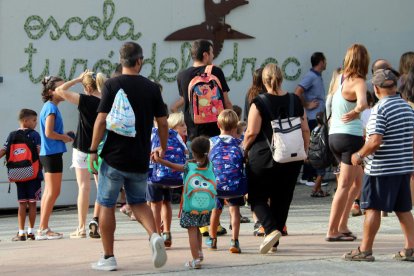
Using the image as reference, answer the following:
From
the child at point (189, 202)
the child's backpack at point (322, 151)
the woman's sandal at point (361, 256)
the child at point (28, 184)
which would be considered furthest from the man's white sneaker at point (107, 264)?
the child's backpack at point (322, 151)

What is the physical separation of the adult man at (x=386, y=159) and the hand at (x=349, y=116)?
95cm

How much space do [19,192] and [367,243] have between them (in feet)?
16.0

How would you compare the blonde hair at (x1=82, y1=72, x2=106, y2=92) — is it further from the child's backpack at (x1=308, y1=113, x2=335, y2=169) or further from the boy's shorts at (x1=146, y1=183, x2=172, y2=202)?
the child's backpack at (x1=308, y1=113, x2=335, y2=169)

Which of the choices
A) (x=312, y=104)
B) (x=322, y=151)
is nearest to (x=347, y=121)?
(x=322, y=151)

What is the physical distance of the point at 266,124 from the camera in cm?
993

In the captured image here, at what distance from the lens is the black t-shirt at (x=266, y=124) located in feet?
32.4

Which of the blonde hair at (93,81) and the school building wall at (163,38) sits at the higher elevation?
the school building wall at (163,38)

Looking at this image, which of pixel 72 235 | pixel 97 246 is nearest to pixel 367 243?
pixel 97 246

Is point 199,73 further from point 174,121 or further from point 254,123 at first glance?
point 254,123

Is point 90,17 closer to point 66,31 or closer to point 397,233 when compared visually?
point 66,31

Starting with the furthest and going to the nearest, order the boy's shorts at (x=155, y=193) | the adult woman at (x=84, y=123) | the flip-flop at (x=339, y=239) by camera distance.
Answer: the adult woman at (x=84, y=123) → the flip-flop at (x=339, y=239) → the boy's shorts at (x=155, y=193)

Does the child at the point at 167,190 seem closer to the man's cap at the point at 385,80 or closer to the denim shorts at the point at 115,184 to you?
the denim shorts at the point at 115,184

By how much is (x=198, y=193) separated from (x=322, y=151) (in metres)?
3.57

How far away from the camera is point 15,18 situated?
14.8m
